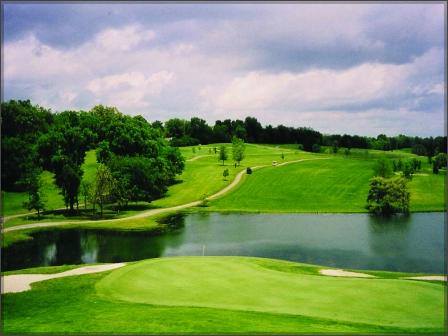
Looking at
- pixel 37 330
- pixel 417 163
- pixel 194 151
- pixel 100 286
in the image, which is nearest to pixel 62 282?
pixel 100 286

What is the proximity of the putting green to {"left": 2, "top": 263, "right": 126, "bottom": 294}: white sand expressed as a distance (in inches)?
153

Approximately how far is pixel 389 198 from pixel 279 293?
56.9 metres

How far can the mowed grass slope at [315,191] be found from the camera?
81.6m

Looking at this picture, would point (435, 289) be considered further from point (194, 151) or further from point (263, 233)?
point (194, 151)

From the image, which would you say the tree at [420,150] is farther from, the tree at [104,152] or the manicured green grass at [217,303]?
the manicured green grass at [217,303]

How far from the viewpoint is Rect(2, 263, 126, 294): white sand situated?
31375 mm

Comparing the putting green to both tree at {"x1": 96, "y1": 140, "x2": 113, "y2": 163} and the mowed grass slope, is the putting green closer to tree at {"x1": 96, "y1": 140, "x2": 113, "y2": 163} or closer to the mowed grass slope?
the mowed grass slope

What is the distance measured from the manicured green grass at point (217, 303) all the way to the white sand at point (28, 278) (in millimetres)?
1155

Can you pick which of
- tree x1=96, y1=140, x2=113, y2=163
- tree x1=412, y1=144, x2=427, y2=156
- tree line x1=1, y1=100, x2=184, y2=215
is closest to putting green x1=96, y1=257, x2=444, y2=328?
tree line x1=1, y1=100, x2=184, y2=215

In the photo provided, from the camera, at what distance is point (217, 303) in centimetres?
2477

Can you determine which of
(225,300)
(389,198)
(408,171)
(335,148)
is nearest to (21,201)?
(389,198)

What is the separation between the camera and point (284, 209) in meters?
80.5

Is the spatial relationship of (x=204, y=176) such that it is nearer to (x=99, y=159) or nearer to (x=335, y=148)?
(x=99, y=159)

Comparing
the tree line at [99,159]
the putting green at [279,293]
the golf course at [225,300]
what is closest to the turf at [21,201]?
the tree line at [99,159]
